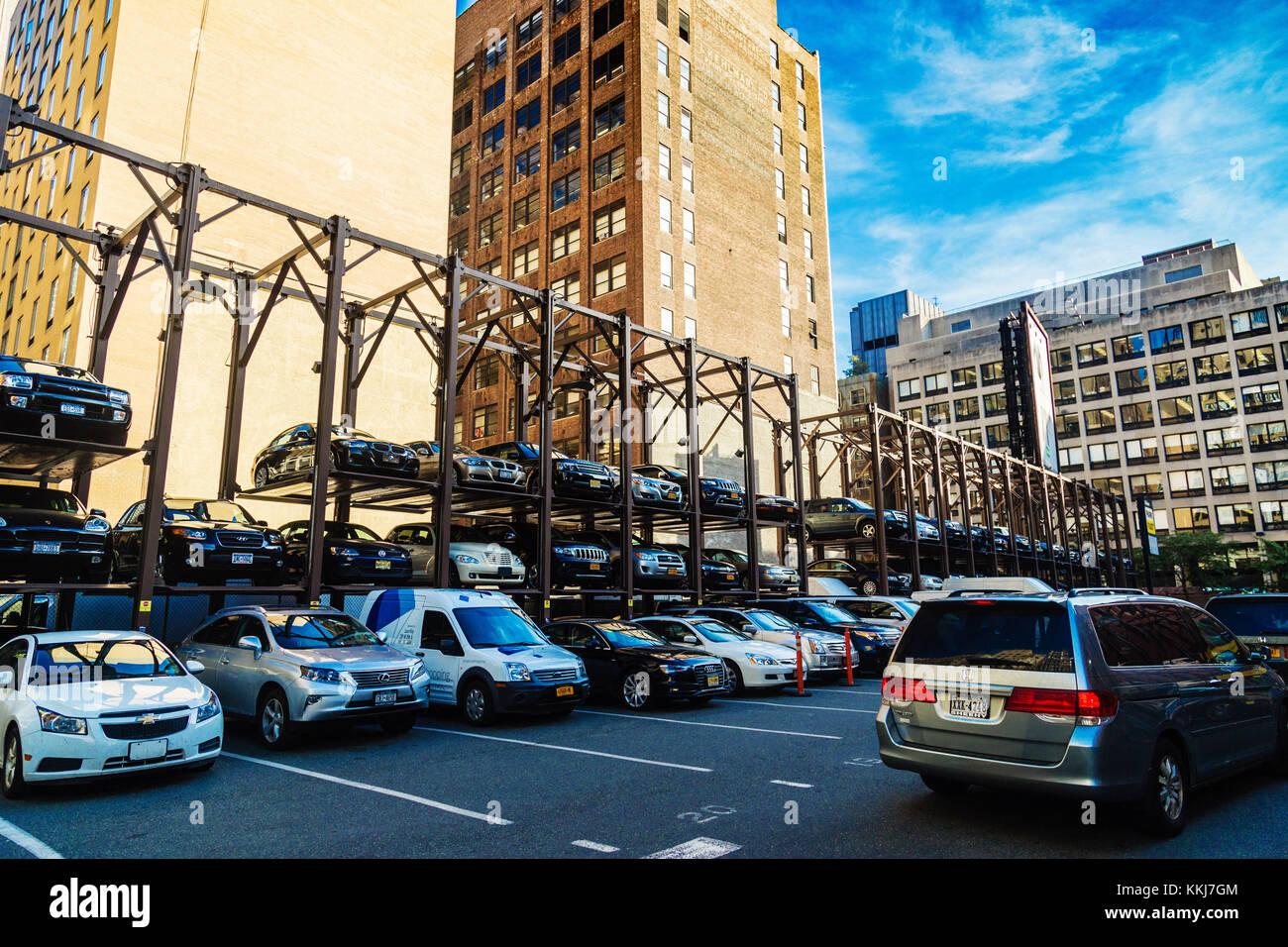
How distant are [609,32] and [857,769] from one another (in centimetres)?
4306

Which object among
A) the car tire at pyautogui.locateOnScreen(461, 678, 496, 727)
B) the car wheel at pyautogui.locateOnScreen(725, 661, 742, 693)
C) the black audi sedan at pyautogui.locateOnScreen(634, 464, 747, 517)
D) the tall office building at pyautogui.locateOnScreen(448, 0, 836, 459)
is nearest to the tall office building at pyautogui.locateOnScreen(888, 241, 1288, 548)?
the tall office building at pyautogui.locateOnScreen(448, 0, 836, 459)

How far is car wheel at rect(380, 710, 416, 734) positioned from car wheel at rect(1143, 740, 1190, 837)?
25.9 ft

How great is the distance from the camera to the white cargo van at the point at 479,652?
11094 millimetres

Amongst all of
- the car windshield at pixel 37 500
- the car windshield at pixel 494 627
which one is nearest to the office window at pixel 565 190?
the car windshield at pixel 37 500

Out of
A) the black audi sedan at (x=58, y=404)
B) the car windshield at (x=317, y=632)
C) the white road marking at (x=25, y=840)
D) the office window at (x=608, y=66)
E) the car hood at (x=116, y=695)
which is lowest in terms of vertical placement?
the white road marking at (x=25, y=840)

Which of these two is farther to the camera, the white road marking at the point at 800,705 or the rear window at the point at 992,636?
the white road marking at the point at 800,705

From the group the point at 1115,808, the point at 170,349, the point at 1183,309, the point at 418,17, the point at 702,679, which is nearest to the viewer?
the point at 1115,808

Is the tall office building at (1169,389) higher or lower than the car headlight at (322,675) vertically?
higher

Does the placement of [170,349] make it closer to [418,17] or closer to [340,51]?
[340,51]

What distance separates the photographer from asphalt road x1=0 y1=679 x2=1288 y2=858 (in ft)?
17.7

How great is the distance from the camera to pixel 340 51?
31609 mm

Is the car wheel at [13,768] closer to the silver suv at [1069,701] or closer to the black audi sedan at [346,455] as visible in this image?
the silver suv at [1069,701]

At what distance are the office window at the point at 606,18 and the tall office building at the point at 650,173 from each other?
85 millimetres
